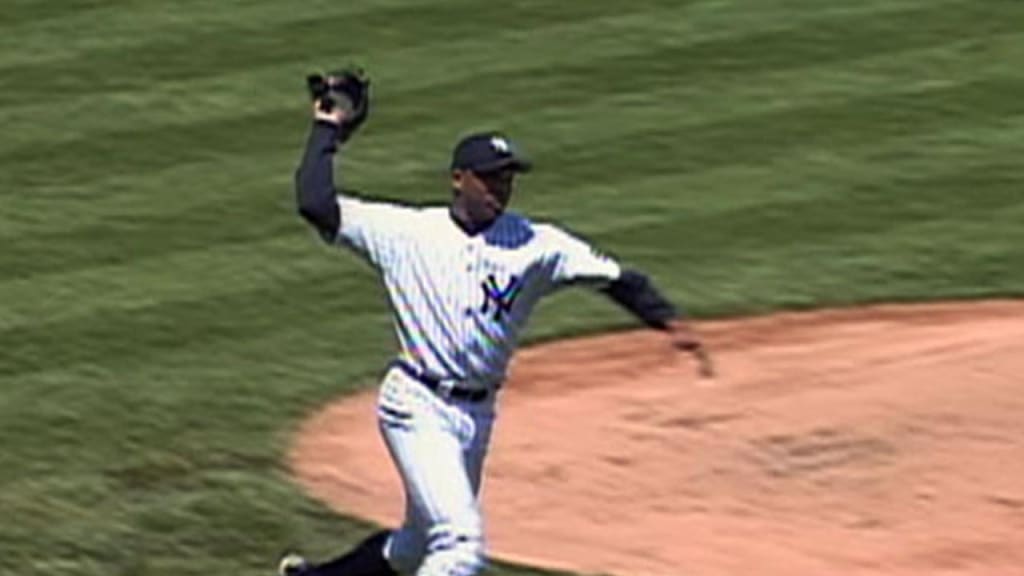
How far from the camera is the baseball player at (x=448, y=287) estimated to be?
8531mm

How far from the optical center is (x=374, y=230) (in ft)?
28.5

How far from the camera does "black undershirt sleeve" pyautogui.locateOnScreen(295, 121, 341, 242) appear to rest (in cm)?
848

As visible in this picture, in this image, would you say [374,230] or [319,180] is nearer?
[319,180]

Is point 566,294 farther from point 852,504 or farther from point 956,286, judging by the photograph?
point 852,504

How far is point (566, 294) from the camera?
14188mm

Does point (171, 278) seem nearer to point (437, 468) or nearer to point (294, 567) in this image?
point (294, 567)

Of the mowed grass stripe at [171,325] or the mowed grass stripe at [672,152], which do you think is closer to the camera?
the mowed grass stripe at [171,325]

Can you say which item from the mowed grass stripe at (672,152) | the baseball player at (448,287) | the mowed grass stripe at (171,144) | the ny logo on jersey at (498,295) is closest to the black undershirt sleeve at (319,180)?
the baseball player at (448,287)

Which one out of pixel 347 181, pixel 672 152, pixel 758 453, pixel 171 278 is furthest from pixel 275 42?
pixel 758 453

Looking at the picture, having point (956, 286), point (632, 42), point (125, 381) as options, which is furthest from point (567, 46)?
point (125, 381)

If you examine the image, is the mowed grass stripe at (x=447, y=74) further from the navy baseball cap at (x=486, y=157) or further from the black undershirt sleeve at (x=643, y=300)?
the navy baseball cap at (x=486, y=157)

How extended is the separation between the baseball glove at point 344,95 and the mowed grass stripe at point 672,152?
5.90 m

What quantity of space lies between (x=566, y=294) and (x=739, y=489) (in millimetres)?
3320

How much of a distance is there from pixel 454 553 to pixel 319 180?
118 centimetres
